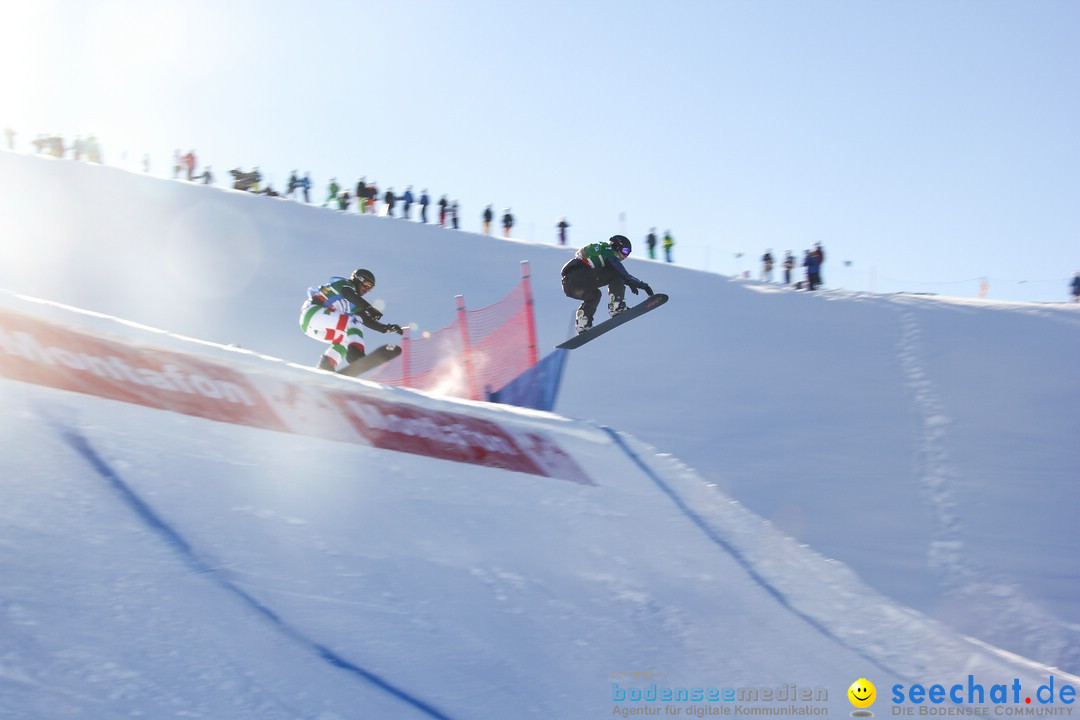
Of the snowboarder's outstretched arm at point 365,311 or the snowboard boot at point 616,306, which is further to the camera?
the snowboard boot at point 616,306

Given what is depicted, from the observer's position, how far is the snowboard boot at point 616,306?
11.8m

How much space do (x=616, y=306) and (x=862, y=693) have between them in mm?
8322

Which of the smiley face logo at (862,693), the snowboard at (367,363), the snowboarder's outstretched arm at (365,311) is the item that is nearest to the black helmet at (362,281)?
the snowboarder's outstretched arm at (365,311)

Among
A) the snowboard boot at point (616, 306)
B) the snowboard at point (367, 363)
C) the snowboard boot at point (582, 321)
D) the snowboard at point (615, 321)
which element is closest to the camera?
the snowboard at point (367, 363)

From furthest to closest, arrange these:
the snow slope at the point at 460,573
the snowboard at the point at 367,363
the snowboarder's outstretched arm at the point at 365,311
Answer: the snowboard at the point at 367,363 → the snowboarder's outstretched arm at the point at 365,311 → the snow slope at the point at 460,573

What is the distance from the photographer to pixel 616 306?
12.0 meters

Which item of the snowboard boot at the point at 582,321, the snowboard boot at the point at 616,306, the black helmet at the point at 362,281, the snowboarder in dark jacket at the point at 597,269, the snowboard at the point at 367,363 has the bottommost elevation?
the snowboard at the point at 367,363

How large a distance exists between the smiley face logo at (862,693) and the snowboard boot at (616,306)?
803 cm

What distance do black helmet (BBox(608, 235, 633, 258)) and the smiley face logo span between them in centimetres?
769

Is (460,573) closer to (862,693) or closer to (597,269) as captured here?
(862,693)

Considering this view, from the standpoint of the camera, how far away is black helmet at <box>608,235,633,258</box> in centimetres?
1125

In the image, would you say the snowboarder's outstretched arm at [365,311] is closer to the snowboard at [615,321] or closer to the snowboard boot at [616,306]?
the snowboard at [615,321]

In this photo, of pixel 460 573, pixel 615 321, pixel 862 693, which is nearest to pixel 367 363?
pixel 615 321

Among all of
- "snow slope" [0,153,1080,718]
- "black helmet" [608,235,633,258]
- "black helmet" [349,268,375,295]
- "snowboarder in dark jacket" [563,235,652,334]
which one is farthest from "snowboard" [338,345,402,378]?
"black helmet" [608,235,633,258]
